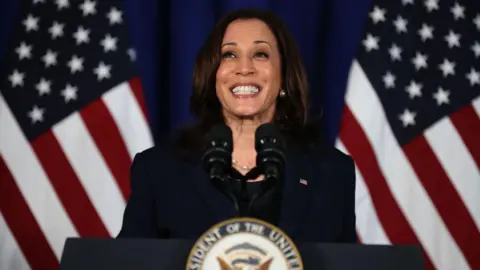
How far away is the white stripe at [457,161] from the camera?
95.9 inches

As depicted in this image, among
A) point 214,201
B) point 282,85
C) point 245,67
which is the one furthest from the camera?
point 282,85

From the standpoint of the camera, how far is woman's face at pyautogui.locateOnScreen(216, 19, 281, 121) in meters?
1.75

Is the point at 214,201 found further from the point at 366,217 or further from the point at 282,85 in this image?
the point at 366,217

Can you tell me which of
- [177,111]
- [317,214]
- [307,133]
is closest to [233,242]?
[317,214]

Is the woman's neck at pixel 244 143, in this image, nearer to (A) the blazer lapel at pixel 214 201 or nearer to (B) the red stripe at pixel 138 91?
(A) the blazer lapel at pixel 214 201

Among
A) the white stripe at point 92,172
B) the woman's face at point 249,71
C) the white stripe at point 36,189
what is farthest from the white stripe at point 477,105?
the white stripe at point 36,189

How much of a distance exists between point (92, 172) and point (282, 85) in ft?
2.80

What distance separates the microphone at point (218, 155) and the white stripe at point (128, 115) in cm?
134

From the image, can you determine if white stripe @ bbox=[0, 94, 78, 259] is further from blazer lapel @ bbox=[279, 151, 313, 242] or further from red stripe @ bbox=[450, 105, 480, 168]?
red stripe @ bbox=[450, 105, 480, 168]

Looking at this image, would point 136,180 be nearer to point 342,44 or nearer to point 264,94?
point 264,94

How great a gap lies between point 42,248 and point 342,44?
4.33 feet

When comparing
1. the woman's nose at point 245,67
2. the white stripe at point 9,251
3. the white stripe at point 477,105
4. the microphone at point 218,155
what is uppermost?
the woman's nose at point 245,67

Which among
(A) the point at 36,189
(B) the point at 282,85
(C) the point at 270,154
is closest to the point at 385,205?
(B) the point at 282,85

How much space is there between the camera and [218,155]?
109cm
